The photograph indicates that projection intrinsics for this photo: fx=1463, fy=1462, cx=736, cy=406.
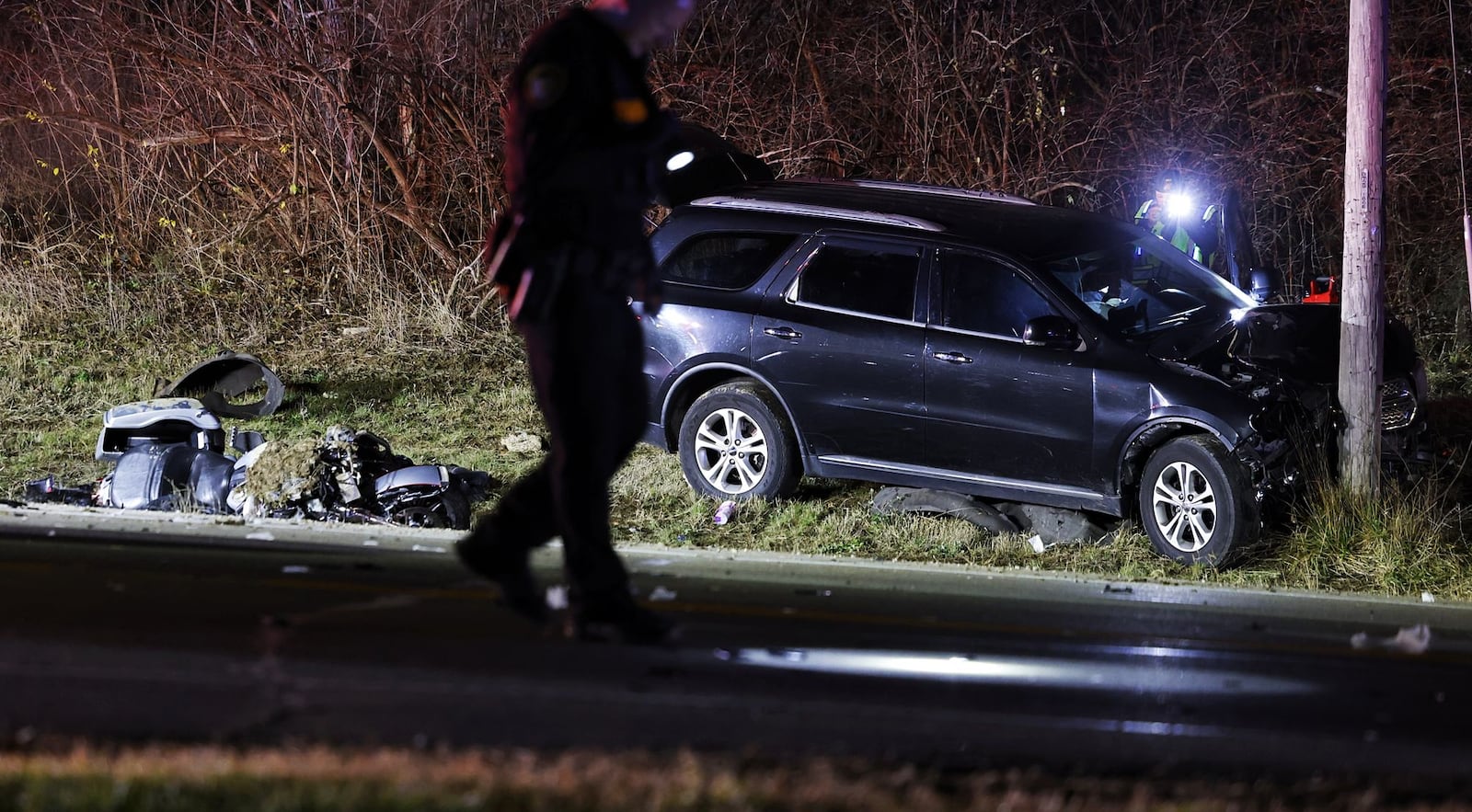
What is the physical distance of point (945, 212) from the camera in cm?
893

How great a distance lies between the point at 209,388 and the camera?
470 inches

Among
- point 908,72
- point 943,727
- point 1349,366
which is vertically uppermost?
point 908,72

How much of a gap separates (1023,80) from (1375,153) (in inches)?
271

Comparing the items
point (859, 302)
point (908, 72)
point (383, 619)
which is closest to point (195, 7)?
point (908, 72)

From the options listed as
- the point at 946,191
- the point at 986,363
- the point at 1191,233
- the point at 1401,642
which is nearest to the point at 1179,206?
the point at 1191,233

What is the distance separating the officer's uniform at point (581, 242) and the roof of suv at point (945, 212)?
15.6ft

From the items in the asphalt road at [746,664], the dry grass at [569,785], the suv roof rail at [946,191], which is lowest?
the dry grass at [569,785]

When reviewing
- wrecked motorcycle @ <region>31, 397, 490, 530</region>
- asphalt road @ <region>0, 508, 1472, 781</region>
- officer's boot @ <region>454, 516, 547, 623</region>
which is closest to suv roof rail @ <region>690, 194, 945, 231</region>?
asphalt road @ <region>0, 508, 1472, 781</region>

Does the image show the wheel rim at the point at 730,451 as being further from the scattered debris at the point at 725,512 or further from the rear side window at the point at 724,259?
the rear side window at the point at 724,259

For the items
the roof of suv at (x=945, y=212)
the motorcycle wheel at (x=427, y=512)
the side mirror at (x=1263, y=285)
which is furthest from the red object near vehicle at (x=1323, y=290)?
the motorcycle wheel at (x=427, y=512)

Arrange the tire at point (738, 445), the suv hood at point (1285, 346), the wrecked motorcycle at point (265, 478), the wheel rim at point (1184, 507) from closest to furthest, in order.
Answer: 1. the wheel rim at point (1184, 507)
2. the suv hood at point (1285, 346)
3. the wrecked motorcycle at point (265, 478)
4. the tire at point (738, 445)

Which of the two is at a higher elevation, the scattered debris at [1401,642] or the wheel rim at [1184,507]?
the wheel rim at [1184,507]

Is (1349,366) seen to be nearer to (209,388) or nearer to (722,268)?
(722,268)

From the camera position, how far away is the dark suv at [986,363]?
783 cm
